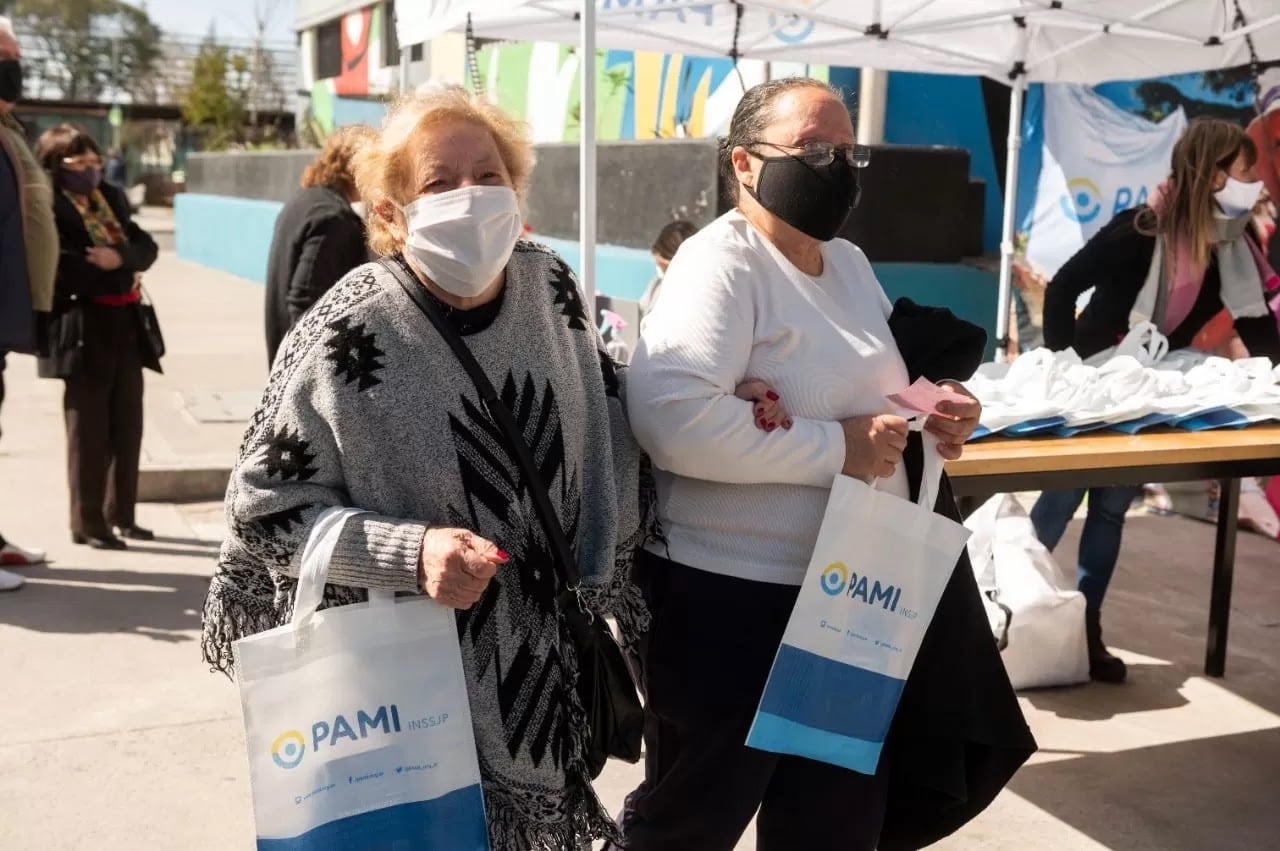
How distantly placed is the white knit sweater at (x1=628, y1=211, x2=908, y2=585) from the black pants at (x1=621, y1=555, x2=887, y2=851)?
0.07m

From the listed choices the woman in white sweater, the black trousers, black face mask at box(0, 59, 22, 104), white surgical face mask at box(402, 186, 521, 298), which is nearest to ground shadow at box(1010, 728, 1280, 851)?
the woman in white sweater

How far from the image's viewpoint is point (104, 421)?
19.4 feet

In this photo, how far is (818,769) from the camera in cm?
246

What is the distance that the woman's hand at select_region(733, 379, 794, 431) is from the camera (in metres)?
2.30

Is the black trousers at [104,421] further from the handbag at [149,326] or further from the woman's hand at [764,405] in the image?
the woman's hand at [764,405]

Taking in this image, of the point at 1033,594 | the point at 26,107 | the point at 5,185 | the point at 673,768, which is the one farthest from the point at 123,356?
the point at 26,107

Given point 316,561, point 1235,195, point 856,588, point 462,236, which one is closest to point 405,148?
point 462,236

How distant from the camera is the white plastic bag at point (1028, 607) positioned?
4352 mm

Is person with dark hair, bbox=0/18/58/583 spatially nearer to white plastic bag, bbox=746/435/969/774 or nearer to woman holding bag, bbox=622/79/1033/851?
woman holding bag, bbox=622/79/1033/851

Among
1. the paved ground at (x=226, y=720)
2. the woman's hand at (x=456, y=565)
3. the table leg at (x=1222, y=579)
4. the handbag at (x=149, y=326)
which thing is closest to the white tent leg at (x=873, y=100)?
the paved ground at (x=226, y=720)

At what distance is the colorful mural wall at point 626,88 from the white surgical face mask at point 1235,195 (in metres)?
4.68

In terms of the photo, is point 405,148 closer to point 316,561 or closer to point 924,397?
point 316,561

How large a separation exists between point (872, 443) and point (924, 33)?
4857 mm

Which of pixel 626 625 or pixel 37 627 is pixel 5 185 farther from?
pixel 626 625
